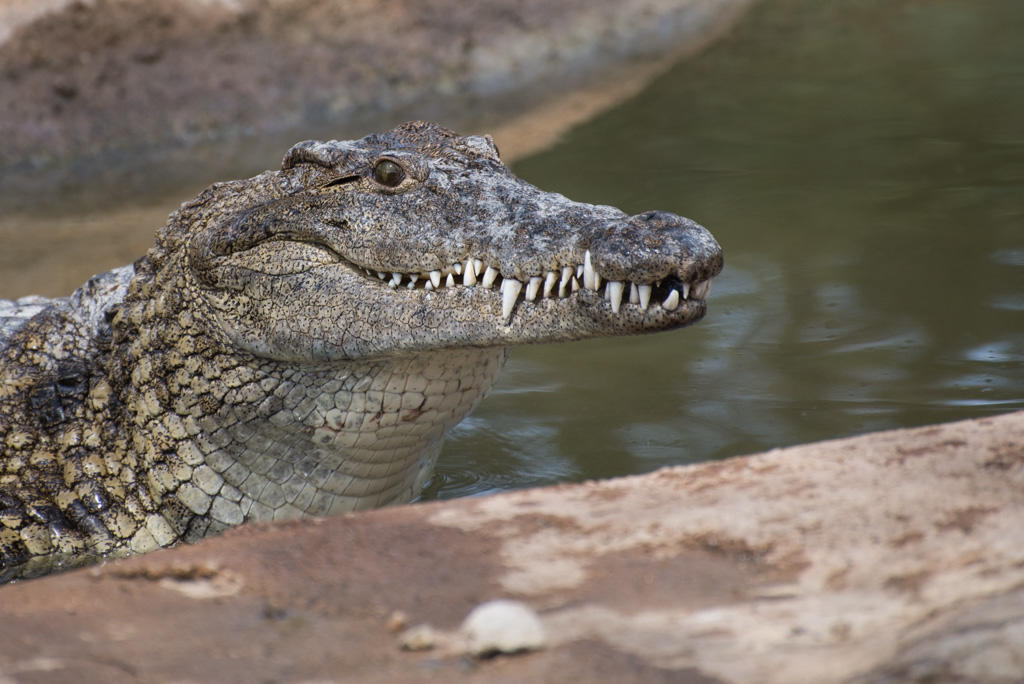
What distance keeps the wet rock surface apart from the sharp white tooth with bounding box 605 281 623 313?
52 centimetres

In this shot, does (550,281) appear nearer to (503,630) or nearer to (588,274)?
(588,274)

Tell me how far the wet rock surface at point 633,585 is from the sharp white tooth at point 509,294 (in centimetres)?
71

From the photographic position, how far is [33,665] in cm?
186

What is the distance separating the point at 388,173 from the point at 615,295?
2.92 ft

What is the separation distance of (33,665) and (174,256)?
71.9 inches

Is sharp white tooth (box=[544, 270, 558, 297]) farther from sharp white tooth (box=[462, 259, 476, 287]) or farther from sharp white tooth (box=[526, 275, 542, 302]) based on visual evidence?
sharp white tooth (box=[462, 259, 476, 287])

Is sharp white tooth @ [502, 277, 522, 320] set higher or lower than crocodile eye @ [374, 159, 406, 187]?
lower

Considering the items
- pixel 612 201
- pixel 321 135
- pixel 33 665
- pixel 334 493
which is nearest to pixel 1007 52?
pixel 612 201

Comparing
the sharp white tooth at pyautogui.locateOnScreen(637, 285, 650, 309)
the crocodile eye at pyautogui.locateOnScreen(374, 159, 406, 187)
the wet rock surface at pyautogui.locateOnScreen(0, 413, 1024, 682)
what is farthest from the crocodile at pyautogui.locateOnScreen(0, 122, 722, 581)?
the wet rock surface at pyautogui.locateOnScreen(0, 413, 1024, 682)

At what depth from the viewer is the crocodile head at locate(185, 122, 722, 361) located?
276cm

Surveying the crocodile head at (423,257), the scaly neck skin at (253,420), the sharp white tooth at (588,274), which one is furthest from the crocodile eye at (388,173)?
the sharp white tooth at (588,274)

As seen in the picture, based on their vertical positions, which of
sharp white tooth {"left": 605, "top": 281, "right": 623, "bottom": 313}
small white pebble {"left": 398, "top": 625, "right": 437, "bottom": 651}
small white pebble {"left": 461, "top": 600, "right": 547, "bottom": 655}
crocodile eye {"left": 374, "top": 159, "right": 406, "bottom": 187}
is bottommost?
small white pebble {"left": 398, "top": 625, "right": 437, "bottom": 651}

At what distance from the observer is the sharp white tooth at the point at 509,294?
2.96 meters

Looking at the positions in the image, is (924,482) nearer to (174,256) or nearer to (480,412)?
(174,256)
